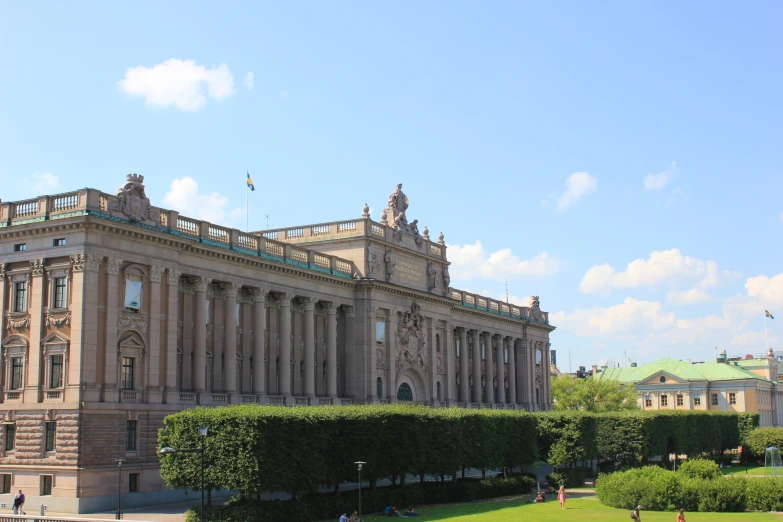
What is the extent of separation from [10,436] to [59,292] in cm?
983

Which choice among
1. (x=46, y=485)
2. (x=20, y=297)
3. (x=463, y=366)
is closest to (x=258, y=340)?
(x=20, y=297)

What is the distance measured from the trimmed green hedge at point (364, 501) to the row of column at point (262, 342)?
14993mm

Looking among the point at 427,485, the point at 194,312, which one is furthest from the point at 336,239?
the point at 427,485

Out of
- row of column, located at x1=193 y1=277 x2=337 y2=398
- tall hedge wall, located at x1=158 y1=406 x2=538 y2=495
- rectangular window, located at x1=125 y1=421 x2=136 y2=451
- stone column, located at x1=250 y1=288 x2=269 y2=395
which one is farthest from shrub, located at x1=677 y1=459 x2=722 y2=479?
rectangular window, located at x1=125 y1=421 x2=136 y2=451

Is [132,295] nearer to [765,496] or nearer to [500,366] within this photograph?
[765,496]

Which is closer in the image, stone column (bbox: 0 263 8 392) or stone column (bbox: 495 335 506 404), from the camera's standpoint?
stone column (bbox: 0 263 8 392)

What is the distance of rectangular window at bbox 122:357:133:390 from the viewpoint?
59.9m

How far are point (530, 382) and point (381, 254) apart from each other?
46939 millimetres

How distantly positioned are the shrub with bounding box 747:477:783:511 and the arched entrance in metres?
36.5

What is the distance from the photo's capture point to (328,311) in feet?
276

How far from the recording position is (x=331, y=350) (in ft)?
273

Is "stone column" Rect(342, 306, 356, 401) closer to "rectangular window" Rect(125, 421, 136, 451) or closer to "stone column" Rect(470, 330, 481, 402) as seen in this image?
"rectangular window" Rect(125, 421, 136, 451)

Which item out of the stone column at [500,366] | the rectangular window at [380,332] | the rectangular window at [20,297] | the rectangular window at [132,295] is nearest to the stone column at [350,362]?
the rectangular window at [380,332]

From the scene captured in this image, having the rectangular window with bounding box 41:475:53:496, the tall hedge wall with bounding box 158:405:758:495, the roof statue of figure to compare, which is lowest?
the rectangular window with bounding box 41:475:53:496
